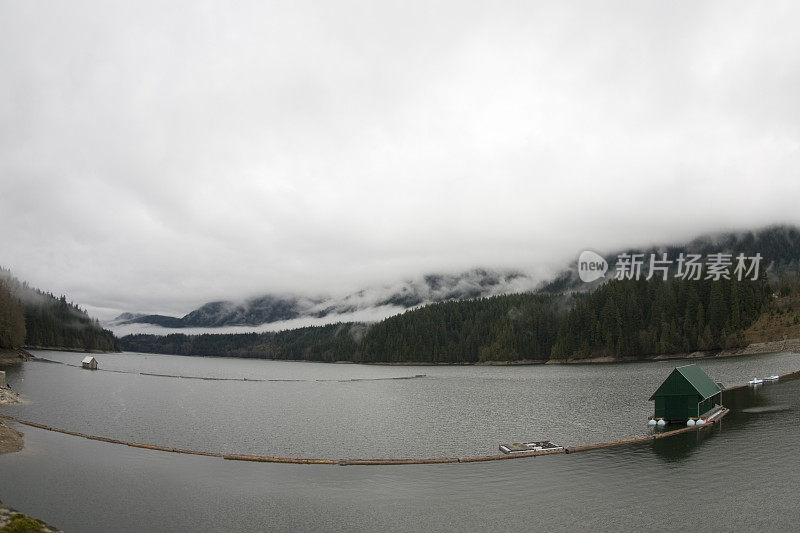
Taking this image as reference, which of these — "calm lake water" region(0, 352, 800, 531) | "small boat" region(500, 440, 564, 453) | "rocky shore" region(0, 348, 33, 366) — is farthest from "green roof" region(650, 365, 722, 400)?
"rocky shore" region(0, 348, 33, 366)

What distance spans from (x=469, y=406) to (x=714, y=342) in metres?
135

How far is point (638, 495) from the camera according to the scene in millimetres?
30922

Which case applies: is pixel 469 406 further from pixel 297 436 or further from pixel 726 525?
pixel 726 525

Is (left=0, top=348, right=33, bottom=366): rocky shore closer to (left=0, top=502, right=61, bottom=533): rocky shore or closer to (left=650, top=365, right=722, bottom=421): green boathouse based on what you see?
(left=0, top=502, right=61, bottom=533): rocky shore

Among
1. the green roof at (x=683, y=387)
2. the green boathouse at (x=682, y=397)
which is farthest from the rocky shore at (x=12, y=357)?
the green roof at (x=683, y=387)

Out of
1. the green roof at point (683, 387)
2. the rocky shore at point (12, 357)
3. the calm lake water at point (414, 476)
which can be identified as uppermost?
the green roof at point (683, 387)

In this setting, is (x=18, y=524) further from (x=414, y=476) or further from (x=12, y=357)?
(x=12, y=357)

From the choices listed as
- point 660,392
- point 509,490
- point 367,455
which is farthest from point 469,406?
point 509,490

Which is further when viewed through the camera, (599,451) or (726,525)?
(599,451)

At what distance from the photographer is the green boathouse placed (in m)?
54.7

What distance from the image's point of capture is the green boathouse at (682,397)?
54.7 metres

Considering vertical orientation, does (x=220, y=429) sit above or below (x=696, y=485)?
below

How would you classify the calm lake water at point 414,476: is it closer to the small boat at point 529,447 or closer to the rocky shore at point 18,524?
the small boat at point 529,447

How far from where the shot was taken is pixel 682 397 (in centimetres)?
5525
